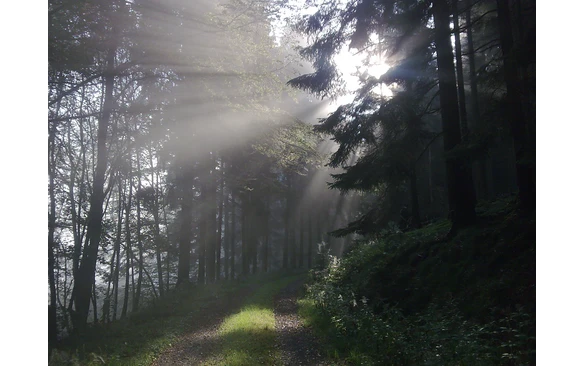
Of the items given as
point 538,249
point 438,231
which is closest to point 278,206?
point 438,231

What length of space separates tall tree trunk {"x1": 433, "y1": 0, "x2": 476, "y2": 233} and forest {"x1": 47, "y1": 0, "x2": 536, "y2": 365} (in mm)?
39

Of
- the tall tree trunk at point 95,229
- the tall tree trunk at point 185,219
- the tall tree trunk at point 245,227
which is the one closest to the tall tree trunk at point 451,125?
the tall tree trunk at point 95,229

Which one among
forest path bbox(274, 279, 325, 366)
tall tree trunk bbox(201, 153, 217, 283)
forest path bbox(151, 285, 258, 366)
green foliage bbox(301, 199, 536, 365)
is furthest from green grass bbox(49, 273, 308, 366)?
tall tree trunk bbox(201, 153, 217, 283)

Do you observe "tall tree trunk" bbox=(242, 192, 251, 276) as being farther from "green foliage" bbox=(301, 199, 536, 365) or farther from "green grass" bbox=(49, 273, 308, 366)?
"green foliage" bbox=(301, 199, 536, 365)

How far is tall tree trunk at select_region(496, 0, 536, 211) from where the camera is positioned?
23.8ft

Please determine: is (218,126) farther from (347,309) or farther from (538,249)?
(538,249)

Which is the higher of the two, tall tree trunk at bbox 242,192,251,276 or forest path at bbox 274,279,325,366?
tall tree trunk at bbox 242,192,251,276

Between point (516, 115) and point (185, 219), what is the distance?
1634 cm

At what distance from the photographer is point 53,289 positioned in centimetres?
1503

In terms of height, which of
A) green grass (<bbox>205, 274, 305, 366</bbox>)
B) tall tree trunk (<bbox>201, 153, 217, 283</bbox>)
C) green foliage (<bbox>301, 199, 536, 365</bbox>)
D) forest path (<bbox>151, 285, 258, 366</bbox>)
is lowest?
forest path (<bbox>151, 285, 258, 366</bbox>)

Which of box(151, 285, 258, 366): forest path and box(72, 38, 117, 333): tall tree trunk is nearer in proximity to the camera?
box(151, 285, 258, 366): forest path

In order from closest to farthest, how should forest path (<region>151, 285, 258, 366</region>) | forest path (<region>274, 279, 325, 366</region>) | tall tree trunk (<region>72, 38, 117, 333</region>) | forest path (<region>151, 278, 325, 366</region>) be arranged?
forest path (<region>274, 279, 325, 366</region>) < forest path (<region>151, 278, 325, 366</region>) < forest path (<region>151, 285, 258, 366</region>) < tall tree trunk (<region>72, 38, 117, 333</region>)

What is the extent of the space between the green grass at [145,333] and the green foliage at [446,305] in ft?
7.86
